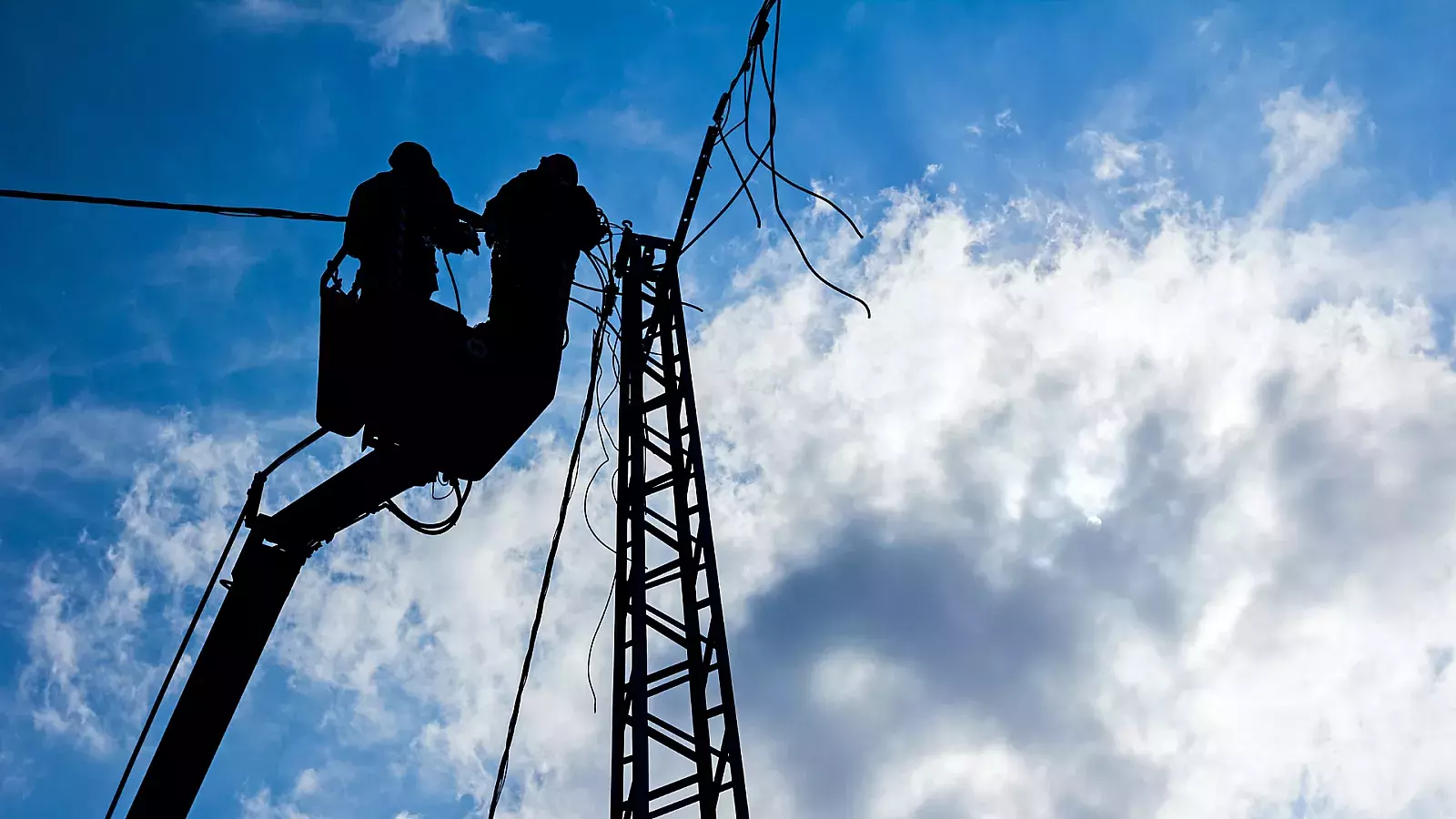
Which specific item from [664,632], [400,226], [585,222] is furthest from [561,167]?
[664,632]

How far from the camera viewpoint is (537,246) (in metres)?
8.71

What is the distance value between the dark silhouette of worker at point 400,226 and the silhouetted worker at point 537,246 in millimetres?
513

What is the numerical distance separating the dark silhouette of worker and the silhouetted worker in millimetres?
513

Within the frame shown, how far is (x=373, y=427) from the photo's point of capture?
803cm

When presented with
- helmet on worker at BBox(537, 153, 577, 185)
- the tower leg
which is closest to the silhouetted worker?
helmet on worker at BBox(537, 153, 577, 185)

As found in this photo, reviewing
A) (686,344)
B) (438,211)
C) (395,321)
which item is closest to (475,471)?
(395,321)

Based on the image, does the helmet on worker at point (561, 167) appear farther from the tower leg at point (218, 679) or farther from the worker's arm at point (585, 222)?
the tower leg at point (218, 679)

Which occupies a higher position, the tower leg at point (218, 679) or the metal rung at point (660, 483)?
the metal rung at point (660, 483)

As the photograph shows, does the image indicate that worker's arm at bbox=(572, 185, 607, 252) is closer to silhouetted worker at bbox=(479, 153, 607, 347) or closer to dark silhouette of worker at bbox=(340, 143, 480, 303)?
silhouetted worker at bbox=(479, 153, 607, 347)

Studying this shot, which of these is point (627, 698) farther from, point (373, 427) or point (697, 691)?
point (373, 427)

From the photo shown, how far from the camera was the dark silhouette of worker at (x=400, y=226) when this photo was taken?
7.67m

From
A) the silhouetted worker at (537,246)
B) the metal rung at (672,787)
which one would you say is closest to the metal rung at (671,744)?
the metal rung at (672,787)

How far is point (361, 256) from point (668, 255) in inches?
151

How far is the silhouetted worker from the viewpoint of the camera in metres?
8.37
